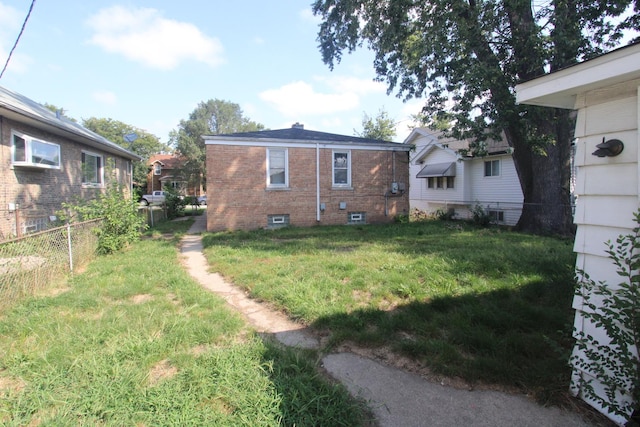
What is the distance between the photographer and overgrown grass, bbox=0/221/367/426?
A: 218 centimetres

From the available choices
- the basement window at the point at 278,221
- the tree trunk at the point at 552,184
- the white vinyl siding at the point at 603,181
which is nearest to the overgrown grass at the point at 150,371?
the white vinyl siding at the point at 603,181

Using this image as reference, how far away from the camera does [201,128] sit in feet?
140

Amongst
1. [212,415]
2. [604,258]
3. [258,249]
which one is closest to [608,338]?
[604,258]

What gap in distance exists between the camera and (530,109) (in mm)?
8375

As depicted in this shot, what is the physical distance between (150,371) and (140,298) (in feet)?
6.94

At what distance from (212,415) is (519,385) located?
223 centimetres

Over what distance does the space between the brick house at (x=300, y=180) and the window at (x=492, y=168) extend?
4626 millimetres

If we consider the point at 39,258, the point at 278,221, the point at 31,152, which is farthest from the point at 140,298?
the point at 278,221

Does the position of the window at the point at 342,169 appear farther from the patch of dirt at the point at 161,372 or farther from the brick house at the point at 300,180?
the patch of dirt at the point at 161,372

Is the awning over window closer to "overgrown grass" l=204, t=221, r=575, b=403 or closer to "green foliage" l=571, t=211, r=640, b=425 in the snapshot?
"overgrown grass" l=204, t=221, r=575, b=403

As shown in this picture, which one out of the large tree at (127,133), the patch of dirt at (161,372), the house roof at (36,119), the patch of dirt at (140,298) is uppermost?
the large tree at (127,133)

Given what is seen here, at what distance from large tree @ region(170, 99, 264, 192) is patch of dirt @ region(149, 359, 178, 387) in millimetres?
36991

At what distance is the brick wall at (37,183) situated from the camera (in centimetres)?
778

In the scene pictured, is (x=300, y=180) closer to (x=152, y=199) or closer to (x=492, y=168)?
(x=492, y=168)
